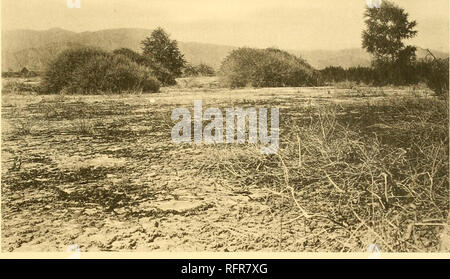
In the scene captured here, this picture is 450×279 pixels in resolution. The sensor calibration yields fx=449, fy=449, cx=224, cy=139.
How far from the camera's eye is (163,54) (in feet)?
8.93

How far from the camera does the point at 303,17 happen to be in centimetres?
262

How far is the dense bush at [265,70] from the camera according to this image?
269cm

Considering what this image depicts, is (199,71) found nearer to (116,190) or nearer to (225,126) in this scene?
(225,126)

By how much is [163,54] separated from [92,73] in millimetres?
464

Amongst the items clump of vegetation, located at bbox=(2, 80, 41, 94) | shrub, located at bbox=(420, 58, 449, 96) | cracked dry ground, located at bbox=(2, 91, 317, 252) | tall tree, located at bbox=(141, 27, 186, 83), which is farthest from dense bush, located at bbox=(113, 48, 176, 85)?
shrub, located at bbox=(420, 58, 449, 96)

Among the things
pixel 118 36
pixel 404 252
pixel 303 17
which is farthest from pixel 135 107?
pixel 404 252

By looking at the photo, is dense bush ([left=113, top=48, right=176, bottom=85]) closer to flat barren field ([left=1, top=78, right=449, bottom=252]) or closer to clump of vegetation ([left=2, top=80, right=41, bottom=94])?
flat barren field ([left=1, top=78, right=449, bottom=252])

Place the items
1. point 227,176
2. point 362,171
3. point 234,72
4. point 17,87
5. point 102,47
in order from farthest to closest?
1. point 234,72
2. point 102,47
3. point 17,87
4. point 227,176
5. point 362,171

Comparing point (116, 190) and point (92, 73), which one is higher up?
point (92, 73)

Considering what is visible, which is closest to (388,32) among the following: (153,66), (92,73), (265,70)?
(265,70)

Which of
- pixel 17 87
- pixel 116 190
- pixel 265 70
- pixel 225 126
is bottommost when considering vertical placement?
pixel 116 190
